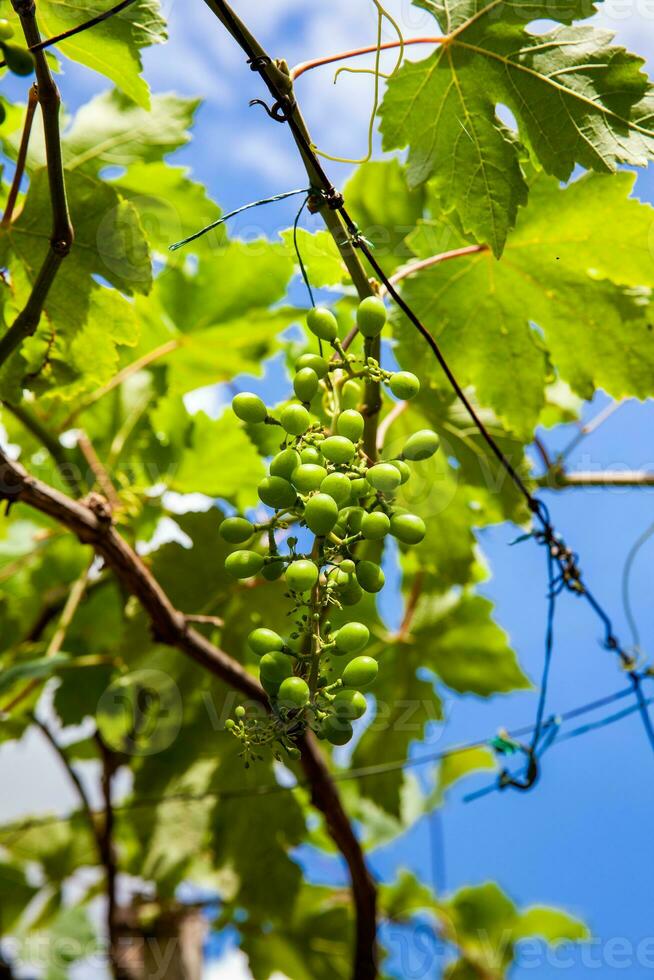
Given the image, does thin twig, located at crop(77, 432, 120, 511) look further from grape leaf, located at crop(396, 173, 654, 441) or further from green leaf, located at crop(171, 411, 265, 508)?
grape leaf, located at crop(396, 173, 654, 441)

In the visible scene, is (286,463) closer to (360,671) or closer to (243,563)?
(243,563)

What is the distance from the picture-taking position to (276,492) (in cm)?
90

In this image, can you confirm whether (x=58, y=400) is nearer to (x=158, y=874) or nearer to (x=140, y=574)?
(x=140, y=574)

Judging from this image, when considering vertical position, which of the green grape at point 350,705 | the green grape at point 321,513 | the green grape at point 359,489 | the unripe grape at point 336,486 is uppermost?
the green grape at point 359,489

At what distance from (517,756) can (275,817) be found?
0.60m

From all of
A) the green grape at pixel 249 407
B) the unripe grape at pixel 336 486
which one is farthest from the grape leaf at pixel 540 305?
the unripe grape at pixel 336 486

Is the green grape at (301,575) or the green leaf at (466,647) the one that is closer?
the green grape at (301,575)

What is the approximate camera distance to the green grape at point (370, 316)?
3.25ft

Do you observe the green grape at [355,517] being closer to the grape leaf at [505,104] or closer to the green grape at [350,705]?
the green grape at [350,705]

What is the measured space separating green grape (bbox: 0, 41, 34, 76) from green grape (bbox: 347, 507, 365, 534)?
50 centimetres

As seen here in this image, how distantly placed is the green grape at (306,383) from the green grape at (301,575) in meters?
0.21

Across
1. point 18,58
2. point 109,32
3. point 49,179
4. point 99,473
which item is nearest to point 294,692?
point 18,58

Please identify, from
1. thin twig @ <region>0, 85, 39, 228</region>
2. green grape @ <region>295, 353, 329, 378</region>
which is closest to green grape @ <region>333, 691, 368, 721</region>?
green grape @ <region>295, 353, 329, 378</region>

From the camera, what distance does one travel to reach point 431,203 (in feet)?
6.10
